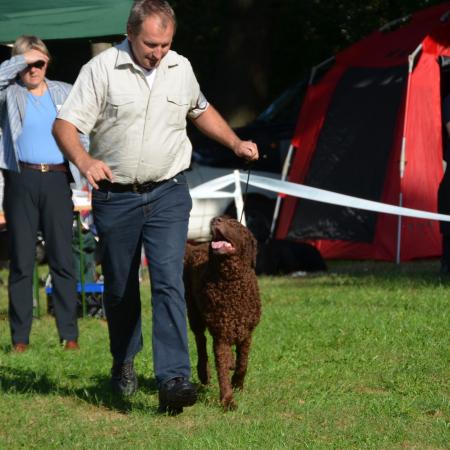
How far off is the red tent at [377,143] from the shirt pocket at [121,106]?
7.52 m

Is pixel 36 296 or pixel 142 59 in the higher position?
pixel 142 59

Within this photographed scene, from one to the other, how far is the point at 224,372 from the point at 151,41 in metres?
1.69

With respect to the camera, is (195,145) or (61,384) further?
(195,145)

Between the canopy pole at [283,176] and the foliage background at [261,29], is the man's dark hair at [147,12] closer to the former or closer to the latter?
the canopy pole at [283,176]

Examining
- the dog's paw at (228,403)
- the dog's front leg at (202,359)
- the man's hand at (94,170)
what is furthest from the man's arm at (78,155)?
the dog's front leg at (202,359)

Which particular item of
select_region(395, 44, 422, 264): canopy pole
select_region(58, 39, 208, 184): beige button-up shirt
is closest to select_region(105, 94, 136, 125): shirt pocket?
select_region(58, 39, 208, 184): beige button-up shirt

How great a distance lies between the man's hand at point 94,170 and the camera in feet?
17.2

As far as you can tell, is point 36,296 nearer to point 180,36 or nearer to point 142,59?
point 142,59

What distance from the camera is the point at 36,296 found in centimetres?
958

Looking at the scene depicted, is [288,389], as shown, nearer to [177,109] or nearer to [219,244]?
[219,244]

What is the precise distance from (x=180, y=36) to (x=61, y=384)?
15.0 metres

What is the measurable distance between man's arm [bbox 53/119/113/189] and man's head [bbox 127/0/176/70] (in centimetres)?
48

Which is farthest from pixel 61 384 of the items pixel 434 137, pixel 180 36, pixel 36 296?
pixel 180 36

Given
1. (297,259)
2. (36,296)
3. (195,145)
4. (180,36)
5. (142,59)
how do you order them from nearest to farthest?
1. (142,59)
2. (36,296)
3. (297,259)
4. (195,145)
5. (180,36)
